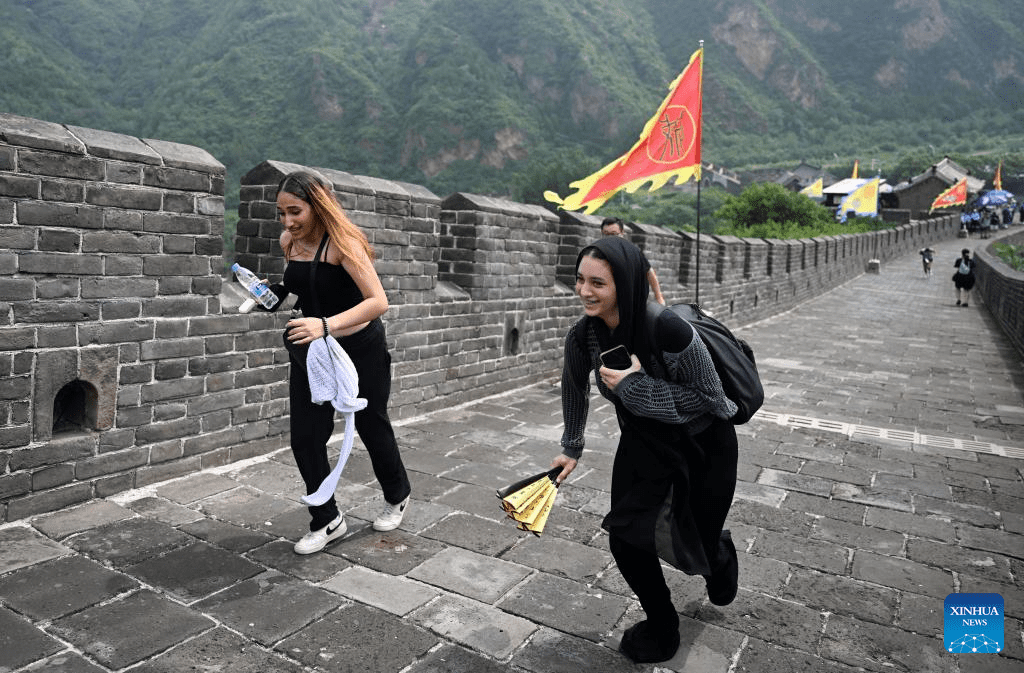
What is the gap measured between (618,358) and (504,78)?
110m

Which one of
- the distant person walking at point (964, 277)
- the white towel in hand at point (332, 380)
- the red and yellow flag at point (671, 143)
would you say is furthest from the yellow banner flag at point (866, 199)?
the white towel in hand at point (332, 380)

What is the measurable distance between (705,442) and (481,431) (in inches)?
128

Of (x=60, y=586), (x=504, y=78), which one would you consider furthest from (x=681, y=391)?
(x=504, y=78)

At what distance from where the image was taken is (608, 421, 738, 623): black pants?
8.59ft

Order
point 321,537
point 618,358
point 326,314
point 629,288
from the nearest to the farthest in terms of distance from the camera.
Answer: point 629,288 → point 618,358 → point 326,314 → point 321,537

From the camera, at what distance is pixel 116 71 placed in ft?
294

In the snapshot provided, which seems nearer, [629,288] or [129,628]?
[629,288]

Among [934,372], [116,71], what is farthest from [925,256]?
[116,71]

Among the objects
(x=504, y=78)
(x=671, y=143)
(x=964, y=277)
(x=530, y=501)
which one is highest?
(x=504, y=78)

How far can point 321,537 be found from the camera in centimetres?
341

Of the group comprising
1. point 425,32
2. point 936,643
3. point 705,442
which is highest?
point 425,32

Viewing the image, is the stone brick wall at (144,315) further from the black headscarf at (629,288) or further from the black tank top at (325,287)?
the black headscarf at (629,288)

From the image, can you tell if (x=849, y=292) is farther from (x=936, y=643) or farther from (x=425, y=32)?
(x=425, y=32)

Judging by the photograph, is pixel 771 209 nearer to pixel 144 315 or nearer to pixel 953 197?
pixel 953 197
